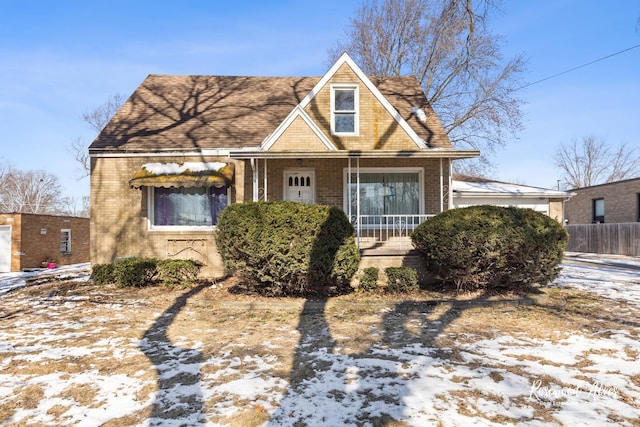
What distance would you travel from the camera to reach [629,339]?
550 centimetres

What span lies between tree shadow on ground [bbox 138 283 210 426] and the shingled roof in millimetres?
7428

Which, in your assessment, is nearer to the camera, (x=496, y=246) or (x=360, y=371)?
(x=360, y=371)

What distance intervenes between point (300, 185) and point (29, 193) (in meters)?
54.6

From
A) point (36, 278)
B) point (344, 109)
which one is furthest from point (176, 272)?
point (36, 278)

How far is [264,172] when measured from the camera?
11.2m

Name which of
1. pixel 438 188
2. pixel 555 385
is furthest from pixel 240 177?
pixel 555 385

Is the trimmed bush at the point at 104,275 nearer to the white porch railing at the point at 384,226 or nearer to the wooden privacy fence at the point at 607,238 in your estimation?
the white porch railing at the point at 384,226

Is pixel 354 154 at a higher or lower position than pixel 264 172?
higher

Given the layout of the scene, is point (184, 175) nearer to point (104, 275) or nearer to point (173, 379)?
point (104, 275)

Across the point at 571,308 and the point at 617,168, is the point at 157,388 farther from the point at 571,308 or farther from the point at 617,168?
the point at 617,168

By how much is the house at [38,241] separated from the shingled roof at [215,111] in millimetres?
11509

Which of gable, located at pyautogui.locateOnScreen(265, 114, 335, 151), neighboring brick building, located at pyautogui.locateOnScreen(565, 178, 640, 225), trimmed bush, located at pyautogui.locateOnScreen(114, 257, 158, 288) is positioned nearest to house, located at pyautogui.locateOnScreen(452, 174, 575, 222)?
gable, located at pyautogui.locateOnScreen(265, 114, 335, 151)

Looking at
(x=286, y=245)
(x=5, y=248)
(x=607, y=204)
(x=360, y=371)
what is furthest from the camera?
(x=607, y=204)

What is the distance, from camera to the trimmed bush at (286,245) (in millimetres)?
7621
